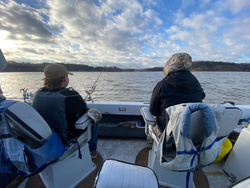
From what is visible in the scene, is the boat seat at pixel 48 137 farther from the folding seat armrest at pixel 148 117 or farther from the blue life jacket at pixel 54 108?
the folding seat armrest at pixel 148 117

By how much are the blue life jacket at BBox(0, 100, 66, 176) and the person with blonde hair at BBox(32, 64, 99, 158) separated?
7.5 inches

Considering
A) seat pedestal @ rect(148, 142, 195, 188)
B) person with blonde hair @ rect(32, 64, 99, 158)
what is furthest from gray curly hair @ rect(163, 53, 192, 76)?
person with blonde hair @ rect(32, 64, 99, 158)

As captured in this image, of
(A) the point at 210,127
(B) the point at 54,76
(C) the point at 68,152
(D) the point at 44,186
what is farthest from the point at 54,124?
(A) the point at 210,127

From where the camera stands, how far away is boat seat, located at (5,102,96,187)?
2.74ft

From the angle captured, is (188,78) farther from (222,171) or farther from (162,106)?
(222,171)

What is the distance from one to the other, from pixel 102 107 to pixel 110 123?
35cm

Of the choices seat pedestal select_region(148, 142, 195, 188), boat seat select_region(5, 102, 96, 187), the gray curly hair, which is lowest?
seat pedestal select_region(148, 142, 195, 188)

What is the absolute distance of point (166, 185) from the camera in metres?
1.40

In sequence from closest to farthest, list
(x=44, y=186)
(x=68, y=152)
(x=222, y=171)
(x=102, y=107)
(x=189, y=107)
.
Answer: (x=189, y=107) → (x=68, y=152) → (x=44, y=186) → (x=222, y=171) → (x=102, y=107)

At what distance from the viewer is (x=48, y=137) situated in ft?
3.20

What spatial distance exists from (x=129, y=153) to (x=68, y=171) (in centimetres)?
90

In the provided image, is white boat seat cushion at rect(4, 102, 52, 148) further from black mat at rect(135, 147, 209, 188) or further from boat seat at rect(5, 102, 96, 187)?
black mat at rect(135, 147, 209, 188)

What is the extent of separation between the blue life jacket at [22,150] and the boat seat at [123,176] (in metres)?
0.45

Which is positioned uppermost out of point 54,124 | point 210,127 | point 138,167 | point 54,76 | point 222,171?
point 54,76
